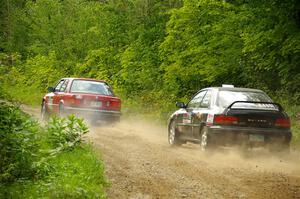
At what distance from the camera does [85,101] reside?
61.6ft

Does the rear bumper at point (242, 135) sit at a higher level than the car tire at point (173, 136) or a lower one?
higher

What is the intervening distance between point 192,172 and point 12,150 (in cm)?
400

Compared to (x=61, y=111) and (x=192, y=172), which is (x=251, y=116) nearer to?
(x=192, y=172)

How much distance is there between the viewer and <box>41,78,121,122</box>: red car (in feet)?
61.2

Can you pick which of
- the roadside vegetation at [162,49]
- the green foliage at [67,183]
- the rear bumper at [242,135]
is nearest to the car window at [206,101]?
the rear bumper at [242,135]

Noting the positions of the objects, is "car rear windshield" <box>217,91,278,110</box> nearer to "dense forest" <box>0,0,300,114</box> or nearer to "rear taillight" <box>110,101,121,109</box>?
"dense forest" <box>0,0,300,114</box>

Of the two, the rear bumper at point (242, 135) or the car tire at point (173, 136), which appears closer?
the rear bumper at point (242, 135)

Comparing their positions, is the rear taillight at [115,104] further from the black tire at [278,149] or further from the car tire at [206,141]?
the black tire at [278,149]

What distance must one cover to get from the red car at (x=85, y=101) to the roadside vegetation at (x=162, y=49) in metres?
3.12

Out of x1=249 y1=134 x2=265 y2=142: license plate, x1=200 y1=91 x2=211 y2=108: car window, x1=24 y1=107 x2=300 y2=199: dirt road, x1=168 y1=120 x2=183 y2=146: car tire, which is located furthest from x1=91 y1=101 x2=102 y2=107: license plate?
x1=249 y1=134 x2=265 y2=142: license plate

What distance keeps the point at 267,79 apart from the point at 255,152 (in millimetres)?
8834

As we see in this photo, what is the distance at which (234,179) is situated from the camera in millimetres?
9281

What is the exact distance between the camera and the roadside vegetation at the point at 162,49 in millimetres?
17969

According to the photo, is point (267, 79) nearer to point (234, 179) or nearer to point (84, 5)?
point (234, 179)
